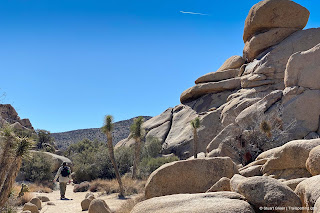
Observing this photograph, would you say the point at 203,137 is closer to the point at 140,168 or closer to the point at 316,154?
the point at 140,168

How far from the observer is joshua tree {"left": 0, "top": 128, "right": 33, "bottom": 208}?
9.15m

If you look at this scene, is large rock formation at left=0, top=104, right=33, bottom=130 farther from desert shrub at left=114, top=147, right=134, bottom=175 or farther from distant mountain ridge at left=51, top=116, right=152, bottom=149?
desert shrub at left=114, top=147, right=134, bottom=175

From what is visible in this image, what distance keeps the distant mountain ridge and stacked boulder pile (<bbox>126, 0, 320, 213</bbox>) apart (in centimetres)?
2700

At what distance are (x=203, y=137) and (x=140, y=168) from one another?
18.2ft

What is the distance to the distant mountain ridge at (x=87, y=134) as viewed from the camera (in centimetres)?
6134

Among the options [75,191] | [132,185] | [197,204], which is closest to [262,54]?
[132,185]

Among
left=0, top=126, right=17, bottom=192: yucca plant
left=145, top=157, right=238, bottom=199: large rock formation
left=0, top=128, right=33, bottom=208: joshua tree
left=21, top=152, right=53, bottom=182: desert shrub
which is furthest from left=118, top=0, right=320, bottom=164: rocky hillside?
left=0, top=126, right=17, bottom=192: yucca plant

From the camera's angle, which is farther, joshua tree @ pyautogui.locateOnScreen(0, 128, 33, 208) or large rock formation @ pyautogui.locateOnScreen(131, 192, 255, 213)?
joshua tree @ pyautogui.locateOnScreen(0, 128, 33, 208)

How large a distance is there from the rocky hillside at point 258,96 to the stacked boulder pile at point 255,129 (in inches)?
2.3

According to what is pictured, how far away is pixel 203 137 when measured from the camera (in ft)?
87.1

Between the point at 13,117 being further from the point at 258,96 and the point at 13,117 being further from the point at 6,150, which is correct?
the point at 6,150

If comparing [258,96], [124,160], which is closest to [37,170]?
[124,160]

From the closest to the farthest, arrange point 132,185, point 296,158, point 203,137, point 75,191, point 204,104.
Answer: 1. point 296,158
2. point 132,185
3. point 75,191
4. point 203,137
5. point 204,104

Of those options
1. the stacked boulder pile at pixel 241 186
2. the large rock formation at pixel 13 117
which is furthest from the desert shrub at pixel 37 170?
the stacked boulder pile at pixel 241 186
